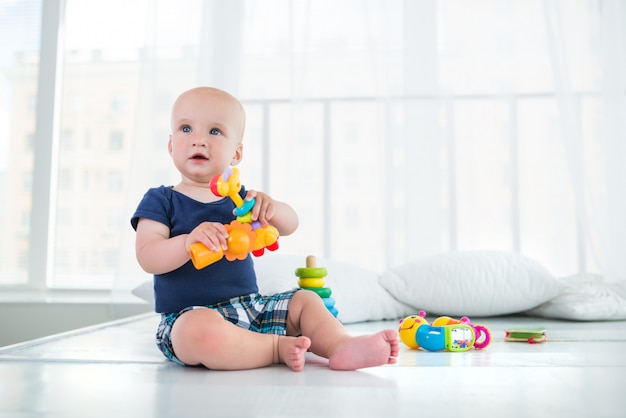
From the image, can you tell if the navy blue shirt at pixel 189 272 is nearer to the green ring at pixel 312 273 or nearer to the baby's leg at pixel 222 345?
the baby's leg at pixel 222 345

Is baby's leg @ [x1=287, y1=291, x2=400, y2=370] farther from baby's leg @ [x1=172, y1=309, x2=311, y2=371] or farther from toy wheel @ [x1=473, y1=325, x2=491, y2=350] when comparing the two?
toy wheel @ [x1=473, y1=325, x2=491, y2=350]

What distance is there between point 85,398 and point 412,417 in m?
0.37

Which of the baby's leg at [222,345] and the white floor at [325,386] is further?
the baby's leg at [222,345]

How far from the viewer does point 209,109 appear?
3.38 feet

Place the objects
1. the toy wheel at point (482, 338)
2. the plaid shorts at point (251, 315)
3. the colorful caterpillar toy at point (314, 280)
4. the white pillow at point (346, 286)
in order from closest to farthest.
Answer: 1. the plaid shorts at point (251, 315)
2. the toy wheel at point (482, 338)
3. the colorful caterpillar toy at point (314, 280)
4. the white pillow at point (346, 286)

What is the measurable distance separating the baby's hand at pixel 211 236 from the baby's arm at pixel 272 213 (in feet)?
0.20

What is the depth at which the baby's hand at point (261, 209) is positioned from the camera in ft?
2.98

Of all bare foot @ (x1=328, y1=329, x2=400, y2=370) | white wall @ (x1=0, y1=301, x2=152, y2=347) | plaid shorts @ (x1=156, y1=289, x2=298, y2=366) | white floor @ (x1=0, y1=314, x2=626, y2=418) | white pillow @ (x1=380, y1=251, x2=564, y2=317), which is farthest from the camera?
white wall @ (x1=0, y1=301, x2=152, y2=347)

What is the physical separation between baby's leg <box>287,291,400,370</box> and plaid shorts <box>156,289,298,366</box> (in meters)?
0.02

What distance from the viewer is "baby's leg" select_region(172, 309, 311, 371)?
88cm

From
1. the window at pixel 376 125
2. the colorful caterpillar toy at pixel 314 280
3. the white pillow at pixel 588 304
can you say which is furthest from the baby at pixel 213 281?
the window at pixel 376 125

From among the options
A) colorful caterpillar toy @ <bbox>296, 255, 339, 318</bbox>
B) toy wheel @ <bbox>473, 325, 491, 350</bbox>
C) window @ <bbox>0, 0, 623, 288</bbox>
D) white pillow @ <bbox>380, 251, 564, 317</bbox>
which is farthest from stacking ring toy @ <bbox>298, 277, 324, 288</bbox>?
window @ <bbox>0, 0, 623, 288</bbox>

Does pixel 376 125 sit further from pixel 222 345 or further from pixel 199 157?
pixel 222 345

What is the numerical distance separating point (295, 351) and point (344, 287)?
2.30 feet
